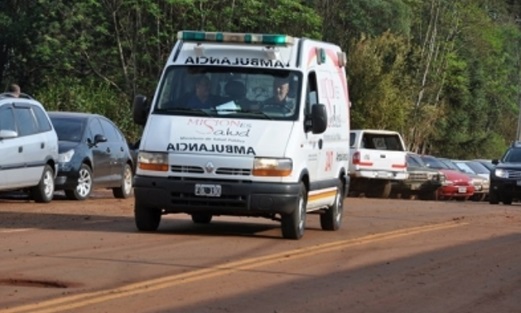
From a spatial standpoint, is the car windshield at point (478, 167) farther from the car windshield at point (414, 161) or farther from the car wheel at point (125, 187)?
the car wheel at point (125, 187)

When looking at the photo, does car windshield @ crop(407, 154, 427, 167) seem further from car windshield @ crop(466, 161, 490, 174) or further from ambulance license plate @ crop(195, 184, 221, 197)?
ambulance license plate @ crop(195, 184, 221, 197)

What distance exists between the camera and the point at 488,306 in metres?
11.5

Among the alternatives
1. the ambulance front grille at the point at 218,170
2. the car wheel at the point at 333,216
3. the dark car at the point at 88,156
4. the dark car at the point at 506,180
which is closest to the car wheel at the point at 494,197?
the dark car at the point at 506,180

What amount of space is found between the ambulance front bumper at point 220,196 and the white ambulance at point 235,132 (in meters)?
0.01

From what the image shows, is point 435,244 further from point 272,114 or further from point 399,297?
point 399,297

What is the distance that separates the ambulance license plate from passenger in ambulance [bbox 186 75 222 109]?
1.10 meters

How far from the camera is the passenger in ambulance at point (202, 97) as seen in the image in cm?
1689

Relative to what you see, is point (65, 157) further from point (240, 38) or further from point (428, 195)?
point (428, 195)

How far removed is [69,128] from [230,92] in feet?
29.0

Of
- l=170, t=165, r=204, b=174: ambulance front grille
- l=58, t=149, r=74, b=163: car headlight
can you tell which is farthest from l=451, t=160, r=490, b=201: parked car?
l=170, t=165, r=204, b=174: ambulance front grille

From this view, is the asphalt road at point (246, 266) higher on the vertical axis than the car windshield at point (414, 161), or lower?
higher

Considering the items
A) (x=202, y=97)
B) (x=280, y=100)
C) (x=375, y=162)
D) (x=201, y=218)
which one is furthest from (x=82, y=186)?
(x=375, y=162)

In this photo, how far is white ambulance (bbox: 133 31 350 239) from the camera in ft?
53.6

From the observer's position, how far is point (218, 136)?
53.8 ft
